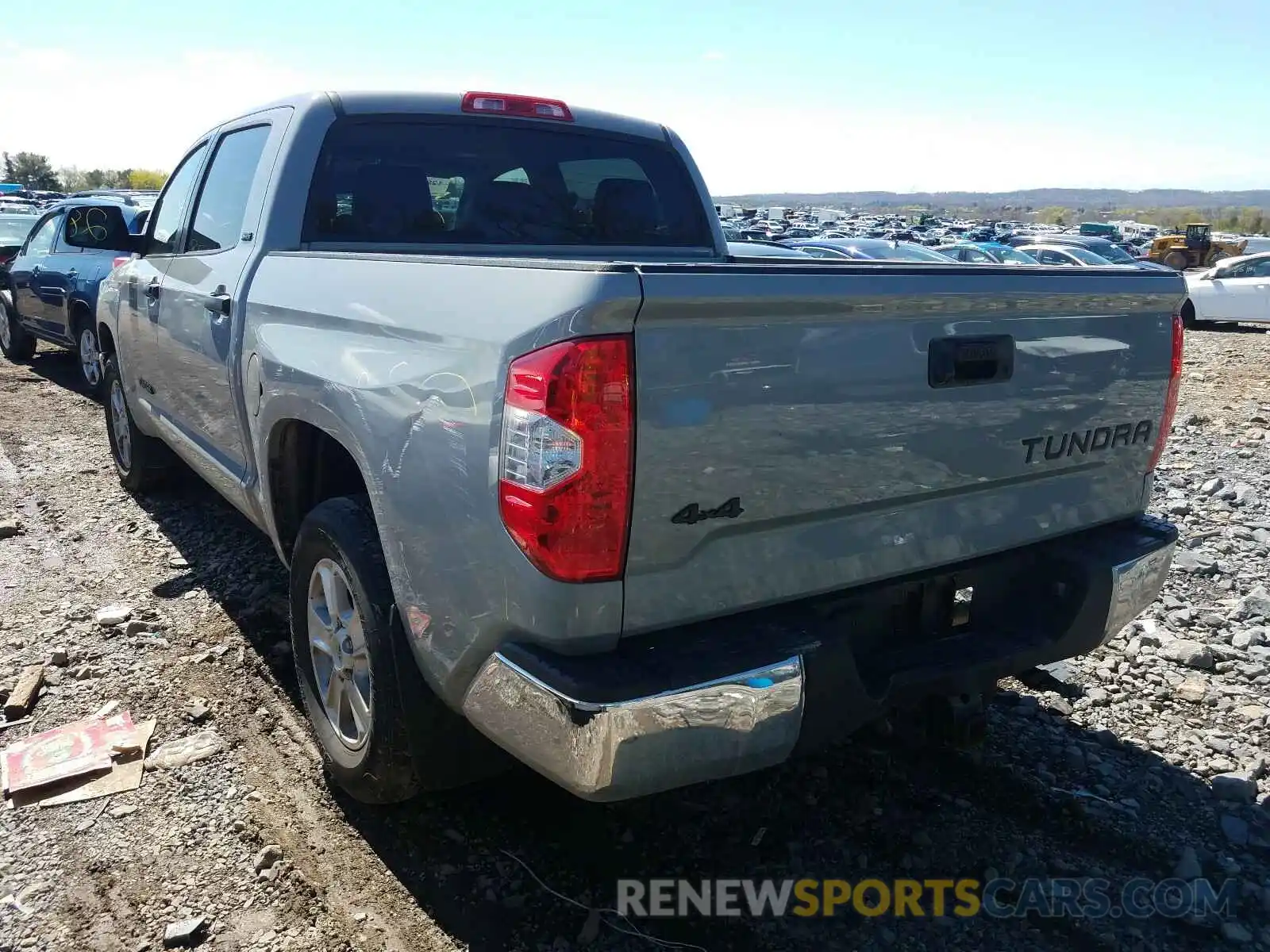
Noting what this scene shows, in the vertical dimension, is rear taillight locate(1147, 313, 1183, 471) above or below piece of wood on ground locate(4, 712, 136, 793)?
above

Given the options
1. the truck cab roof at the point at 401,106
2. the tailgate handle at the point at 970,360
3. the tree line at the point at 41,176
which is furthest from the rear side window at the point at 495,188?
the tree line at the point at 41,176

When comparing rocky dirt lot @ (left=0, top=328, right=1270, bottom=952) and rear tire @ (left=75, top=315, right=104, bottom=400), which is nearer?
rocky dirt lot @ (left=0, top=328, right=1270, bottom=952)

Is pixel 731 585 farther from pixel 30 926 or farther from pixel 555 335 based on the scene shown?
pixel 30 926

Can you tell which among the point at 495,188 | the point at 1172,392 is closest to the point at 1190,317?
the point at 1172,392

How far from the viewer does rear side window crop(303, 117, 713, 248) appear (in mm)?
3553

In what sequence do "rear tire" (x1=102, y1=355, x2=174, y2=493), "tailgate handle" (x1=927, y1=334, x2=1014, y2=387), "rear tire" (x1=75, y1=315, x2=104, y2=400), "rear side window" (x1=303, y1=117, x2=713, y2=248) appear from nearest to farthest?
1. "tailgate handle" (x1=927, y1=334, x2=1014, y2=387)
2. "rear side window" (x1=303, y1=117, x2=713, y2=248)
3. "rear tire" (x1=102, y1=355, x2=174, y2=493)
4. "rear tire" (x1=75, y1=315, x2=104, y2=400)

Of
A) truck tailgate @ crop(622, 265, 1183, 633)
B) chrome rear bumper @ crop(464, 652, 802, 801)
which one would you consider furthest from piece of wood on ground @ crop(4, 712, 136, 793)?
truck tailgate @ crop(622, 265, 1183, 633)

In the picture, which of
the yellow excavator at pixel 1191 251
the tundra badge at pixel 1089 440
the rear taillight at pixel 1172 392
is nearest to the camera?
the tundra badge at pixel 1089 440

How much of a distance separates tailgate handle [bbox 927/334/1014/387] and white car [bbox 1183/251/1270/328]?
55.2 feet

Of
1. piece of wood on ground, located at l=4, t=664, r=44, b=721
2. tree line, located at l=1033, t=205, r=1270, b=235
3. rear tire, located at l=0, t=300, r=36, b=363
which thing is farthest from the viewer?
tree line, located at l=1033, t=205, r=1270, b=235

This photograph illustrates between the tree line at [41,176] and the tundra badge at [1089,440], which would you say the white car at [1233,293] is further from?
the tree line at [41,176]

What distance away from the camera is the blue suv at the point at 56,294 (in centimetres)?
867

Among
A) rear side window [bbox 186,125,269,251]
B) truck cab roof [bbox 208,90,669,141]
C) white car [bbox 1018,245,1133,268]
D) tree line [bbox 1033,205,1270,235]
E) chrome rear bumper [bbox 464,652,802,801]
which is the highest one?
tree line [bbox 1033,205,1270,235]

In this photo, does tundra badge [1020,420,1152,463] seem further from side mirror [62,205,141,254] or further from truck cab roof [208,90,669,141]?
side mirror [62,205,141,254]
